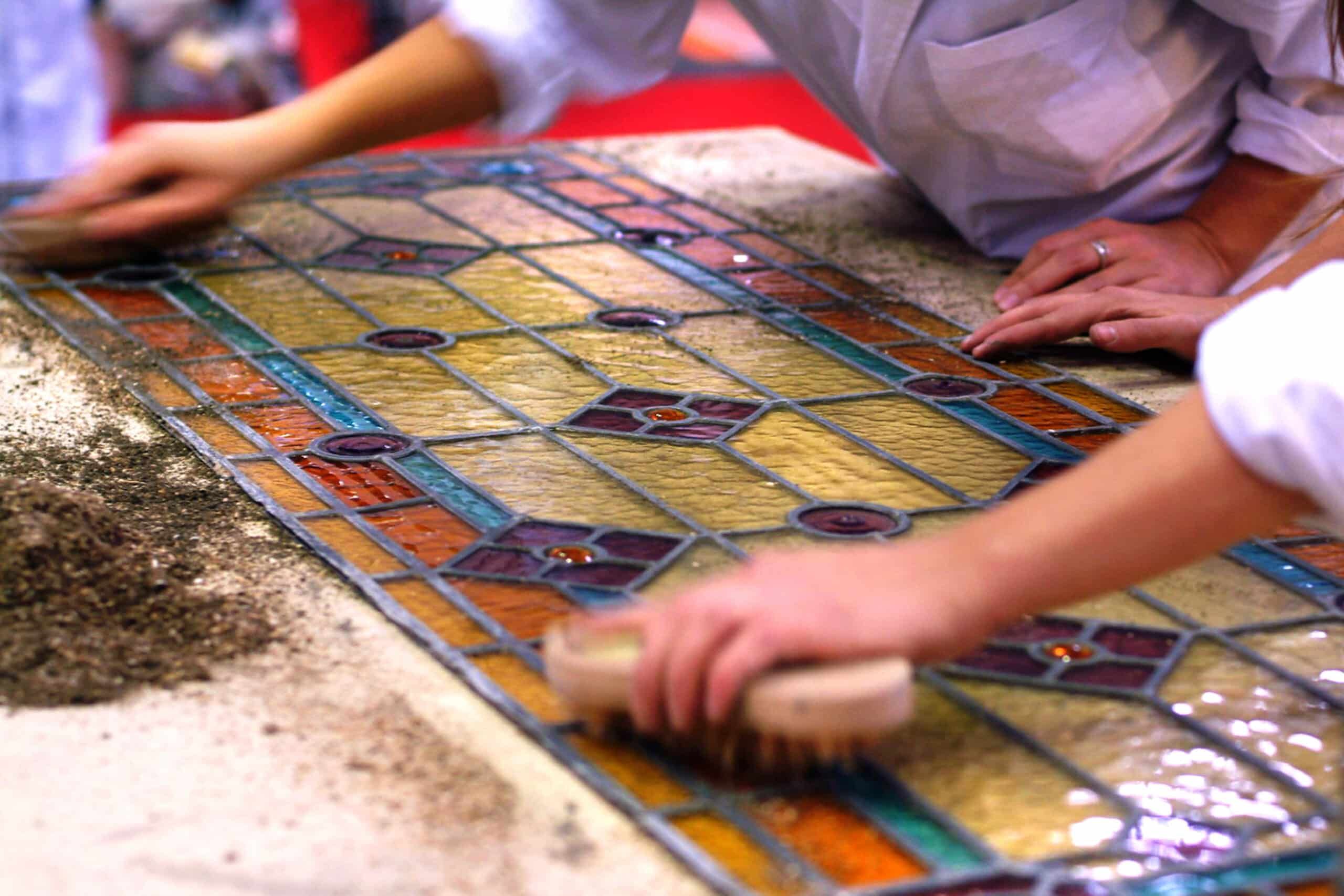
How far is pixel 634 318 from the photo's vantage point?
140 centimetres

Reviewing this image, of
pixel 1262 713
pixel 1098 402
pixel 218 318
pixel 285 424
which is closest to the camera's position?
pixel 1262 713

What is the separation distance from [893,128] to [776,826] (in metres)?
1.09

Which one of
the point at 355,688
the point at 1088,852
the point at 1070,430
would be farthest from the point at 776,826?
the point at 1070,430

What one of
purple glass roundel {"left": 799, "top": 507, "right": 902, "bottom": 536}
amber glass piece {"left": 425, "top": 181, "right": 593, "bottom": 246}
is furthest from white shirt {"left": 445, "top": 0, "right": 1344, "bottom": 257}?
purple glass roundel {"left": 799, "top": 507, "right": 902, "bottom": 536}

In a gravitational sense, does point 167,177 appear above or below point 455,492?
above

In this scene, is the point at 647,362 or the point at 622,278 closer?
the point at 647,362

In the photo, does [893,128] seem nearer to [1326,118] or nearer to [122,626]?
[1326,118]

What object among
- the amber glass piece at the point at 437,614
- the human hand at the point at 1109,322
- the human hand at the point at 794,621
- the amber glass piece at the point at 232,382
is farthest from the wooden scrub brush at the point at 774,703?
the human hand at the point at 1109,322

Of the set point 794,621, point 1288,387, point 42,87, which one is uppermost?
point 1288,387

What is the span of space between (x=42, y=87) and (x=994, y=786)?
7.79 ft

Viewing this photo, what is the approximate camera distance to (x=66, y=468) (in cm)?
106

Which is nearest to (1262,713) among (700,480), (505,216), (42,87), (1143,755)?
(1143,755)

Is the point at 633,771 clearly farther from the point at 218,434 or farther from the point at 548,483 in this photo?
the point at 218,434

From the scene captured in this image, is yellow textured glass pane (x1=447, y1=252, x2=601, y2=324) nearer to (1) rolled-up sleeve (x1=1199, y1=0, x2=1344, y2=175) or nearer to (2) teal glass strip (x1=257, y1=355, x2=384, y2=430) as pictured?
(2) teal glass strip (x1=257, y1=355, x2=384, y2=430)
